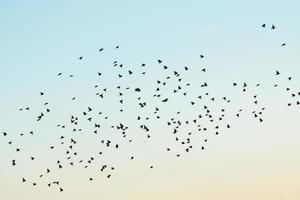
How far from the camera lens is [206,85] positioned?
64062mm

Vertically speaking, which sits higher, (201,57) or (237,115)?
(201,57)

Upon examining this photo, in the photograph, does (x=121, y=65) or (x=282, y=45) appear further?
(x=121, y=65)

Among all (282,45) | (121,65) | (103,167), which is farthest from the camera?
(103,167)

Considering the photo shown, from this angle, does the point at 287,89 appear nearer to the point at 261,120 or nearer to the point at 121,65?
the point at 261,120

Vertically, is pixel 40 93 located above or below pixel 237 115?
above

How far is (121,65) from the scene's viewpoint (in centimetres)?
6050

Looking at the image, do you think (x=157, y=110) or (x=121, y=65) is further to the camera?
(x=157, y=110)

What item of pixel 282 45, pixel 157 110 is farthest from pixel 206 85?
pixel 282 45

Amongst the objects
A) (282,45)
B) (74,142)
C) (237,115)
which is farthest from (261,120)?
(74,142)

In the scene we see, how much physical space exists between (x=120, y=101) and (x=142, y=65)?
7.82m

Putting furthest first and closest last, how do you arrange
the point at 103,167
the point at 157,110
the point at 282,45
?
1. the point at 103,167
2. the point at 157,110
3. the point at 282,45

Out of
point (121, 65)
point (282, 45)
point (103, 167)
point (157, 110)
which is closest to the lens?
point (282, 45)

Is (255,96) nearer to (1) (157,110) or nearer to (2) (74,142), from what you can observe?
(1) (157,110)

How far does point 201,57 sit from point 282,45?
637cm
